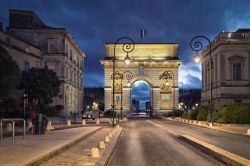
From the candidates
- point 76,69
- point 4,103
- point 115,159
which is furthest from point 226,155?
point 76,69

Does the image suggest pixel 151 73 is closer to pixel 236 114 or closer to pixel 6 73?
pixel 236 114

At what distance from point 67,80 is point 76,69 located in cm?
1820

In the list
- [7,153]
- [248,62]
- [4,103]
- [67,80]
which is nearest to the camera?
[7,153]

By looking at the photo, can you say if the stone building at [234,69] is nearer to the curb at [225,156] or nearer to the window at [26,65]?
the window at [26,65]

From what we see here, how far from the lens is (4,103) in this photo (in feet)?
155

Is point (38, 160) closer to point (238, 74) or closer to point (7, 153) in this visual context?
point (7, 153)

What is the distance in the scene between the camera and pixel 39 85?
189 feet

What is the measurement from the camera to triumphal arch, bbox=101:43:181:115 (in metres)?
96.3

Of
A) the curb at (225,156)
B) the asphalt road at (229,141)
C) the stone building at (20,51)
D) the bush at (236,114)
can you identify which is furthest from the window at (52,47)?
the curb at (225,156)

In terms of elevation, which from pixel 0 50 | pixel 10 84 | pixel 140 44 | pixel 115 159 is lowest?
pixel 115 159

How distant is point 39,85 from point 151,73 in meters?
43.4

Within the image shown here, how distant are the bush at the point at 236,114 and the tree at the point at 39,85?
22240 mm

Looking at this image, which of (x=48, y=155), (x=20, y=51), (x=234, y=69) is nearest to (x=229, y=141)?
(x=48, y=155)

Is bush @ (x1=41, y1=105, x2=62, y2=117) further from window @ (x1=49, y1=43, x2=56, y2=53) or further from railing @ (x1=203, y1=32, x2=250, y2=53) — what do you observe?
railing @ (x1=203, y1=32, x2=250, y2=53)
